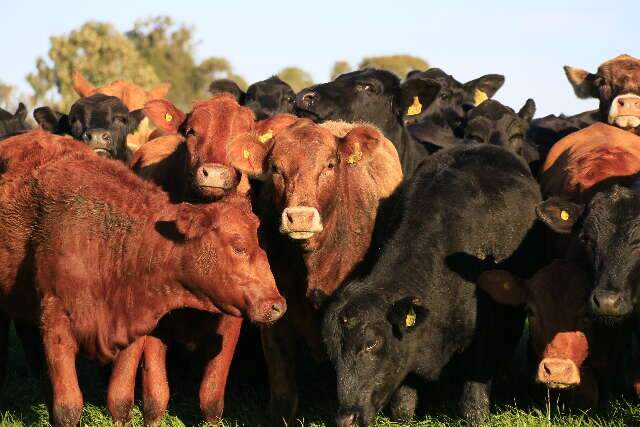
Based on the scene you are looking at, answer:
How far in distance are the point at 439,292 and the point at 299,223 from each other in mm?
1061

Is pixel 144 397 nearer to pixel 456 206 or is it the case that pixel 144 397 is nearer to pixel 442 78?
pixel 456 206

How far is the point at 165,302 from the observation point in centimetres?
683

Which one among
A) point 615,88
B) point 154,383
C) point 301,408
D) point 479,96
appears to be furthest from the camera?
point 479,96

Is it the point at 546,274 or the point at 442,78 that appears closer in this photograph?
the point at 546,274

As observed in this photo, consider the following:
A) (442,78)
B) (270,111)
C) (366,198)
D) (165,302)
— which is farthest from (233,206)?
(442,78)

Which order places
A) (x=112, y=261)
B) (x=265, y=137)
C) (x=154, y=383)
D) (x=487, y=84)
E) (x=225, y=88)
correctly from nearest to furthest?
1. (x=112, y=261)
2. (x=154, y=383)
3. (x=265, y=137)
4. (x=225, y=88)
5. (x=487, y=84)

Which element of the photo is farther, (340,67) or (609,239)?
(340,67)

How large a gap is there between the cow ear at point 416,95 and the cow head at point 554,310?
2.77 m

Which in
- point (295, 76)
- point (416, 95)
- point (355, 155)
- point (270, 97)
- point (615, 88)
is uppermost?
point (355, 155)

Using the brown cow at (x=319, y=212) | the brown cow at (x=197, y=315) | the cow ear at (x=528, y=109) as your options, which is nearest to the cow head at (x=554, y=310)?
the brown cow at (x=319, y=212)

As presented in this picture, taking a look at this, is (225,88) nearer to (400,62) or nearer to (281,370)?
(281,370)

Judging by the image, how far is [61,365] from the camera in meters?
6.73

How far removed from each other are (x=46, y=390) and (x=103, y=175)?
1487 millimetres

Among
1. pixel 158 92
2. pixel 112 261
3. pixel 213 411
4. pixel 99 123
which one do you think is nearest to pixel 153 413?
pixel 213 411
